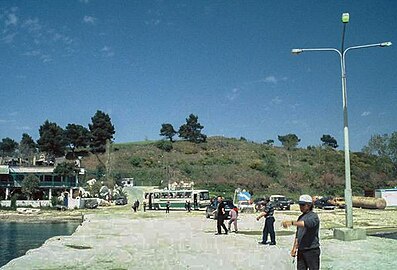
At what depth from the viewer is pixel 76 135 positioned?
117 m

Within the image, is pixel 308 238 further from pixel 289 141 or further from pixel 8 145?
pixel 8 145

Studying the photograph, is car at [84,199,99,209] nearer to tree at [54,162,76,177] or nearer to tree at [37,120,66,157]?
tree at [54,162,76,177]

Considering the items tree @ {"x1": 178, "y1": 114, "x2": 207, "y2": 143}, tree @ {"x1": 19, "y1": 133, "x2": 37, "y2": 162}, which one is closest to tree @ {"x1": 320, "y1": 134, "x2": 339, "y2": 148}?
tree @ {"x1": 178, "y1": 114, "x2": 207, "y2": 143}

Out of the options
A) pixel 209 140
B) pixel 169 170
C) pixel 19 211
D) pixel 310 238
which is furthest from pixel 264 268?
pixel 209 140

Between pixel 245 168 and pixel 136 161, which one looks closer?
pixel 245 168

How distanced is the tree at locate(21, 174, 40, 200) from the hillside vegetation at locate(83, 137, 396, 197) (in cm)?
1593

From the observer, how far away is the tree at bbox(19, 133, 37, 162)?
100 metres

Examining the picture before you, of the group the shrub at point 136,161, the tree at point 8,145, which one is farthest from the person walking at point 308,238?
the tree at point 8,145

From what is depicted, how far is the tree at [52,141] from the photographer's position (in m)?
103

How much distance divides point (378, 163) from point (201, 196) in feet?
180

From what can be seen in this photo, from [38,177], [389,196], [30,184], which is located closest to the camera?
[389,196]

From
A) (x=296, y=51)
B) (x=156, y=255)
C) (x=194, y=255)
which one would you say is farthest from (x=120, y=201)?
(x=194, y=255)

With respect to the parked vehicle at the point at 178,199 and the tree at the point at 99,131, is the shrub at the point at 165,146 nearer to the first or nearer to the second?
the tree at the point at 99,131

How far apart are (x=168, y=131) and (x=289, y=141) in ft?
123
